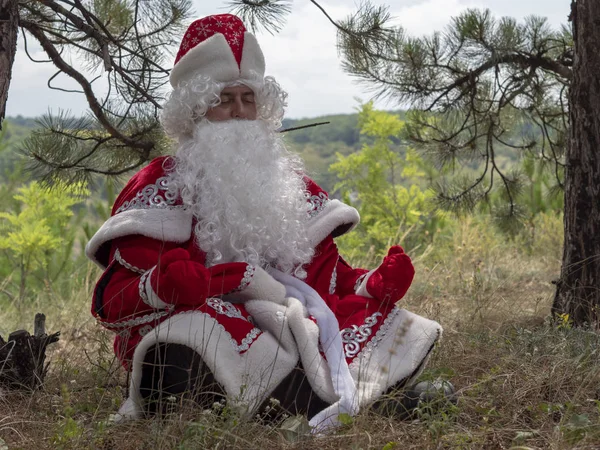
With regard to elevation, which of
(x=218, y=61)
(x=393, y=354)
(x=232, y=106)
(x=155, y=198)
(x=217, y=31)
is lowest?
(x=393, y=354)

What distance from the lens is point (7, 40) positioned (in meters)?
2.61

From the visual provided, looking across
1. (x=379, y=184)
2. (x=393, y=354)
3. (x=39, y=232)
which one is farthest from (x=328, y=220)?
(x=379, y=184)

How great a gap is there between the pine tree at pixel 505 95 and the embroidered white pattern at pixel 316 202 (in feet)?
2.81

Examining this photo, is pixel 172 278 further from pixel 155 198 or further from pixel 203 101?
pixel 203 101

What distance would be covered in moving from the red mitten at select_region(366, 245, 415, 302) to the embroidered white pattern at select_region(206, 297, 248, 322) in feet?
1.59

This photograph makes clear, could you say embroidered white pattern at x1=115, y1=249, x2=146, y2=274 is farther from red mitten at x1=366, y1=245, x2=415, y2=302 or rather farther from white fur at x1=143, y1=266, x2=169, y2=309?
red mitten at x1=366, y1=245, x2=415, y2=302

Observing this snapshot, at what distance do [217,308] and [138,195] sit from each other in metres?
0.48

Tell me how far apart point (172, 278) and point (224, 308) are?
0.85 ft

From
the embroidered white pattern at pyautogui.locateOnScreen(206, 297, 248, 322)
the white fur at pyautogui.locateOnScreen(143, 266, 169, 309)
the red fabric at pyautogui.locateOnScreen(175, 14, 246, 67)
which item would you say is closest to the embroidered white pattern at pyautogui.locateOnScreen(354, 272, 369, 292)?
the embroidered white pattern at pyautogui.locateOnScreen(206, 297, 248, 322)

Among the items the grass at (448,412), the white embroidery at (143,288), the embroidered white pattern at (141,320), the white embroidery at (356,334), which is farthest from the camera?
the white embroidery at (356,334)

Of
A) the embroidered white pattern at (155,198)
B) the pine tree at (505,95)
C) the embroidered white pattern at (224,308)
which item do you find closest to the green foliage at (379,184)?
the pine tree at (505,95)

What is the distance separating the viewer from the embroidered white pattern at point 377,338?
2.50 m

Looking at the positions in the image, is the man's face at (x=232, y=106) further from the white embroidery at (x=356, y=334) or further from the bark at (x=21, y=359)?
the bark at (x=21, y=359)

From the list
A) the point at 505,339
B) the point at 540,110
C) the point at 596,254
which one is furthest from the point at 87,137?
the point at 540,110
